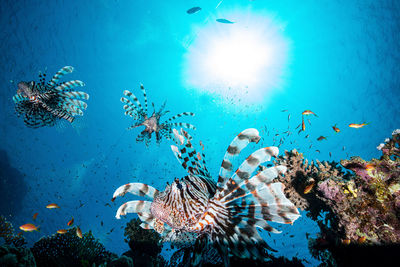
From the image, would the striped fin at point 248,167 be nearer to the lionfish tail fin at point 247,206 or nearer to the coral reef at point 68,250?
the lionfish tail fin at point 247,206

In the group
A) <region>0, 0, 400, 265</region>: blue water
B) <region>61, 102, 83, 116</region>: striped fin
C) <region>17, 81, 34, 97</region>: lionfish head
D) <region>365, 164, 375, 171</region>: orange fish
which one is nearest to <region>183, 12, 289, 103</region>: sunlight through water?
<region>0, 0, 400, 265</region>: blue water

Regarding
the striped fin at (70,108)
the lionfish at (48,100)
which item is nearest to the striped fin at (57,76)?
the lionfish at (48,100)

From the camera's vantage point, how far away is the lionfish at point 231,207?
77.3 inches

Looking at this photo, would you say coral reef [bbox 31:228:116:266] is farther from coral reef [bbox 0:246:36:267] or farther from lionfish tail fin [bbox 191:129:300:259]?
lionfish tail fin [bbox 191:129:300:259]

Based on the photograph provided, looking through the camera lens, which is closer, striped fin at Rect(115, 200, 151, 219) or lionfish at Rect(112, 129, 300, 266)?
lionfish at Rect(112, 129, 300, 266)

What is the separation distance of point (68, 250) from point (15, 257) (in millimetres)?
2906

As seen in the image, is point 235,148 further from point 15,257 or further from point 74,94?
point 74,94

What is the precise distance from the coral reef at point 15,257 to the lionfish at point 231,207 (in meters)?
3.20

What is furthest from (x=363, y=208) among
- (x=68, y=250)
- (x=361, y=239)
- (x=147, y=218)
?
(x=68, y=250)

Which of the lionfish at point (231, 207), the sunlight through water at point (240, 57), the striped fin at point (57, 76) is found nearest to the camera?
the lionfish at point (231, 207)

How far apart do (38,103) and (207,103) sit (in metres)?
27.2

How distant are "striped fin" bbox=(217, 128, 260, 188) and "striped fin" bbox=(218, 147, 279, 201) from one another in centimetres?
8

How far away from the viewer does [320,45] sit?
24.1 meters

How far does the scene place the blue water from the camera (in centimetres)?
2138
